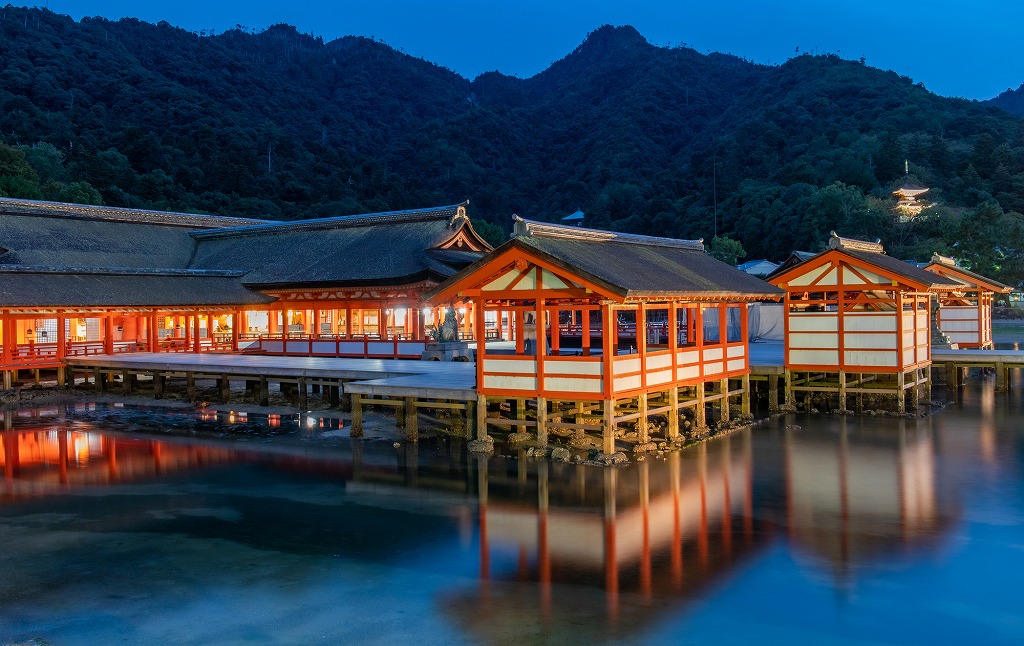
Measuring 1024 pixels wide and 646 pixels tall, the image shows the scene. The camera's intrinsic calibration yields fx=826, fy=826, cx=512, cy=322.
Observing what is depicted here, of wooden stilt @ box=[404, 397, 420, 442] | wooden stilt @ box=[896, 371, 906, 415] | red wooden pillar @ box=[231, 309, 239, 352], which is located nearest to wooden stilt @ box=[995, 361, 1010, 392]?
wooden stilt @ box=[896, 371, 906, 415]

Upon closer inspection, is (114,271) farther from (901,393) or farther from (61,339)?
(901,393)

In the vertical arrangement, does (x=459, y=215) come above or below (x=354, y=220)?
below

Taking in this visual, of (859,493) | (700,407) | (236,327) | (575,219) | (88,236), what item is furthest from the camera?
(575,219)

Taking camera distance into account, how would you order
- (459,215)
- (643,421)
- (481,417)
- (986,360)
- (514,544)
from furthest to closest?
(459,215), (986,360), (481,417), (643,421), (514,544)

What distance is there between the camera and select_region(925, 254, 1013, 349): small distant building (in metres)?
29.6

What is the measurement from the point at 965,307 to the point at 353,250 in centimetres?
2336

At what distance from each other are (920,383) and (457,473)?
15.3 meters

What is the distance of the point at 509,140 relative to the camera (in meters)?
109

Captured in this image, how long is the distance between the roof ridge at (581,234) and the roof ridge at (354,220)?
36.7ft

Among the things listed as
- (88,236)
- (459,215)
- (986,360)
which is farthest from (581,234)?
(88,236)

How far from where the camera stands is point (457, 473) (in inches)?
594

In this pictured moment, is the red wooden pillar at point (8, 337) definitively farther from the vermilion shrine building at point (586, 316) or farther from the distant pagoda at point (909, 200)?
the distant pagoda at point (909, 200)

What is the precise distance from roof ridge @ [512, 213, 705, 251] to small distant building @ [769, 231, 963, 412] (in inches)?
126

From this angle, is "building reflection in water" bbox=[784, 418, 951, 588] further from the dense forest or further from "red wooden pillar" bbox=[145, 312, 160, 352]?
the dense forest
